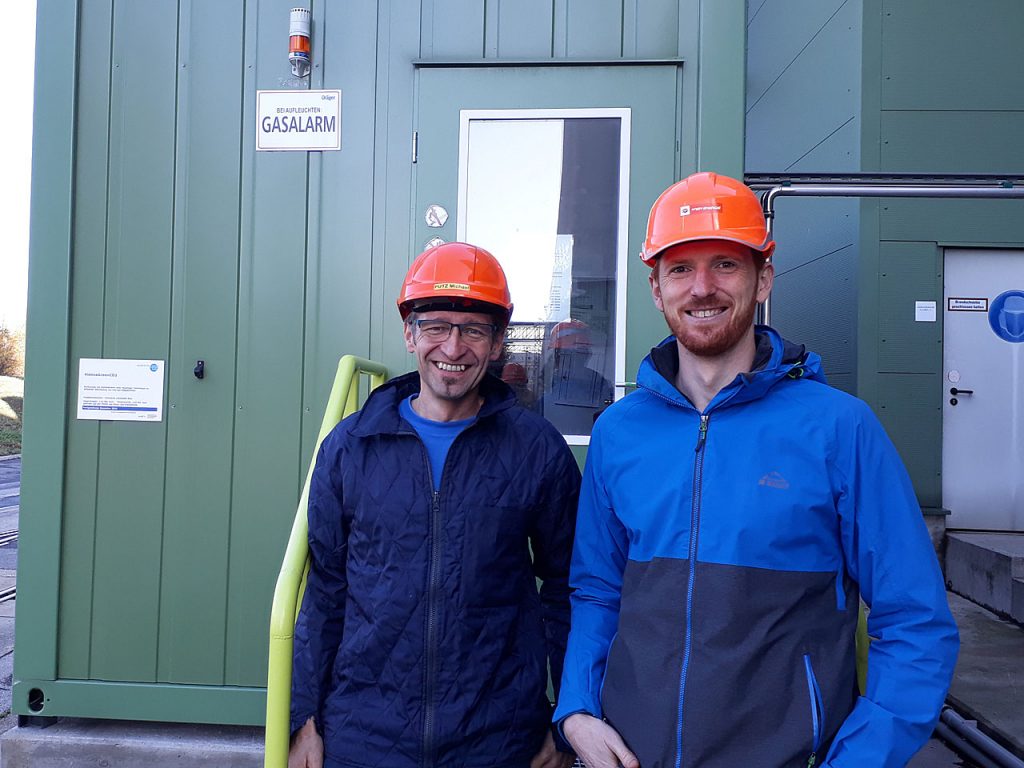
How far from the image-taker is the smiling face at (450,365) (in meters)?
1.85

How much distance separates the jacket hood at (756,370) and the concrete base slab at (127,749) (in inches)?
92.3

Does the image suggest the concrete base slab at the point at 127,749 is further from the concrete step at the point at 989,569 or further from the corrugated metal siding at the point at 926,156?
the corrugated metal siding at the point at 926,156

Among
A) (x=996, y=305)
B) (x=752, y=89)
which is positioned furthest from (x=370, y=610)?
(x=752, y=89)

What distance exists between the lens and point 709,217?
1582mm

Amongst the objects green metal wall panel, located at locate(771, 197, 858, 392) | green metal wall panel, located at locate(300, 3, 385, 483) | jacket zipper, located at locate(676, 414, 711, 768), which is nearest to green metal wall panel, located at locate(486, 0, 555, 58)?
green metal wall panel, located at locate(300, 3, 385, 483)

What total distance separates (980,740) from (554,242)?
2.96m

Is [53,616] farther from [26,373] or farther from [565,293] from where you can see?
[565,293]

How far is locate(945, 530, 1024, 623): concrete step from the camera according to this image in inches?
215

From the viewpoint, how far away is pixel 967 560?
20.0ft

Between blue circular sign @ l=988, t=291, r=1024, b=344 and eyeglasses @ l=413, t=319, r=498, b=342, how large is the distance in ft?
20.6

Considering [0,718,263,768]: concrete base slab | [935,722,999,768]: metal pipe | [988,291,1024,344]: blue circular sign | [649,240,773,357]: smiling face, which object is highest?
[988,291,1024,344]: blue circular sign

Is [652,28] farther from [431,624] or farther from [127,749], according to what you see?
[127,749]

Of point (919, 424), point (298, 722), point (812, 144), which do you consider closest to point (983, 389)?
point (919, 424)

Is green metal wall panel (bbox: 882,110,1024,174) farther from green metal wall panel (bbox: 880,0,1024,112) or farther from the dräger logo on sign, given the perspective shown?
the dräger logo on sign
